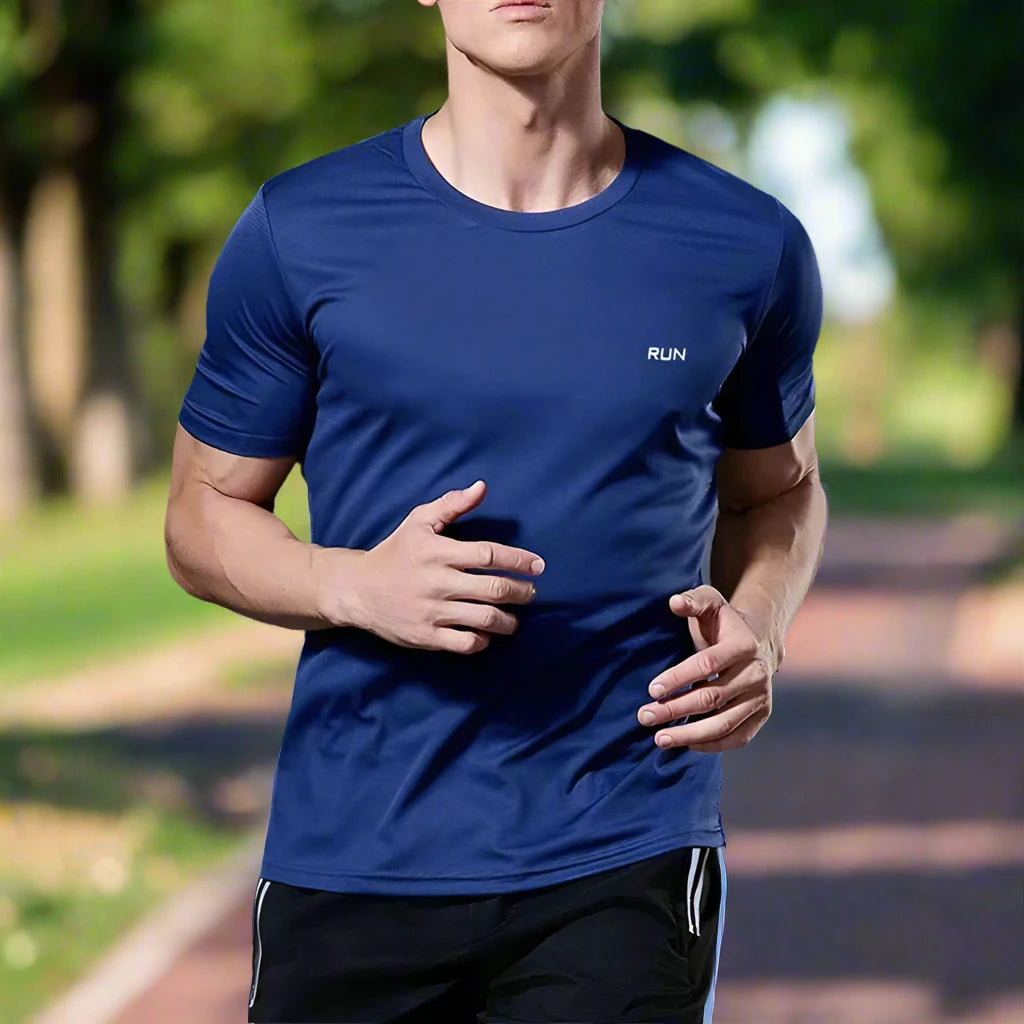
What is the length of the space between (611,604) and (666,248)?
1.63 feet

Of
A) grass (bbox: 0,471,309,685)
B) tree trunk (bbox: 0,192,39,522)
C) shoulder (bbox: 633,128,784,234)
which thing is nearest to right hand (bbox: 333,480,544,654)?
shoulder (bbox: 633,128,784,234)

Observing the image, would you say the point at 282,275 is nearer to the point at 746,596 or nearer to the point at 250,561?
the point at 250,561

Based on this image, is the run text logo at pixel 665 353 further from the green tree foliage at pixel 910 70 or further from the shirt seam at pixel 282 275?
the green tree foliage at pixel 910 70

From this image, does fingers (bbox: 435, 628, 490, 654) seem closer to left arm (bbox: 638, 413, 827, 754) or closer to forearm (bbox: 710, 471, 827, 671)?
left arm (bbox: 638, 413, 827, 754)

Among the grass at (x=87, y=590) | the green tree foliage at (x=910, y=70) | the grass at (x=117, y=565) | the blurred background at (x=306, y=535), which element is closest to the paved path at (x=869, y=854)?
the blurred background at (x=306, y=535)

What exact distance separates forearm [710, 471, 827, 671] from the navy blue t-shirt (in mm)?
238

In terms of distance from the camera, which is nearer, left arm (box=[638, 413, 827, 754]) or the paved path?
left arm (box=[638, 413, 827, 754])

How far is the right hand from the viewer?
281cm

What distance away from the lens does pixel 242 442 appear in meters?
3.16

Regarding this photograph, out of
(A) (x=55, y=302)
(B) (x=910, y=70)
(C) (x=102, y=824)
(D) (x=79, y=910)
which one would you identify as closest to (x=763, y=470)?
(D) (x=79, y=910)

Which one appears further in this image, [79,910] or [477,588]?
[79,910]

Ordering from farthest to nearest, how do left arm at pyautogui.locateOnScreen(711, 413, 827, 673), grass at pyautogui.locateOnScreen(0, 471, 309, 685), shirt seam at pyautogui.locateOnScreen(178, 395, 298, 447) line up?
1. grass at pyautogui.locateOnScreen(0, 471, 309, 685)
2. left arm at pyautogui.locateOnScreen(711, 413, 827, 673)
3. shirt seam at pyautogui.locateOnScreen(178, 395, 298, 447)

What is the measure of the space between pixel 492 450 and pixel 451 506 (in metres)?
0.15

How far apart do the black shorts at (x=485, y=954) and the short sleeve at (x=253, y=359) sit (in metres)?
0.64
